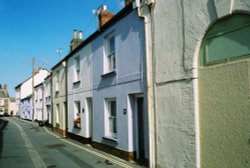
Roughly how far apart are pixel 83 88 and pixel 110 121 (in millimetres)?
4271

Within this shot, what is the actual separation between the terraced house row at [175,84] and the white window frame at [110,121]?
4cm

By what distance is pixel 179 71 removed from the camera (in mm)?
7066

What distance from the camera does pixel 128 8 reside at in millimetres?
10078

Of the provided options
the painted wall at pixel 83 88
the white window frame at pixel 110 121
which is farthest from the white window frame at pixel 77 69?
the white window frame at pixel 110 121

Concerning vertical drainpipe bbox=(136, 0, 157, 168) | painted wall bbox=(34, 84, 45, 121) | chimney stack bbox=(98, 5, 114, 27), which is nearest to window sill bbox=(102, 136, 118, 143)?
vertical drainpipe bbox=(136, 0, 157, 168)

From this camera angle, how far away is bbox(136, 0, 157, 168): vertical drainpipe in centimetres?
820

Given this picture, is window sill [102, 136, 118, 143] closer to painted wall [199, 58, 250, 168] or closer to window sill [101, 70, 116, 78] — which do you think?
window sill [101, 70, 116, 78]

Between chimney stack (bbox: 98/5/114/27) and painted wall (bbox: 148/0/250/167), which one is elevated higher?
chimney stack (bbox: 98/5/114/27)

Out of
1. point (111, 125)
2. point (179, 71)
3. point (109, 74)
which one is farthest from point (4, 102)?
point (179, 71)

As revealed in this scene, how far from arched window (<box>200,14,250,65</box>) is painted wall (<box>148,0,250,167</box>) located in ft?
0.49

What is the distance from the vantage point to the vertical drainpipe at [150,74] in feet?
26.9

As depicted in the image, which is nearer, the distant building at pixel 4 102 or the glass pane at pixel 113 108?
the glass pane at pixel 113 108

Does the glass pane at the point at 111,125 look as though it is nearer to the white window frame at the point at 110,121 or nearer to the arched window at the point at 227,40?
the white window frame at the point at 110,121

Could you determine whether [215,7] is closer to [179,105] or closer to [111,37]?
[179,105]
